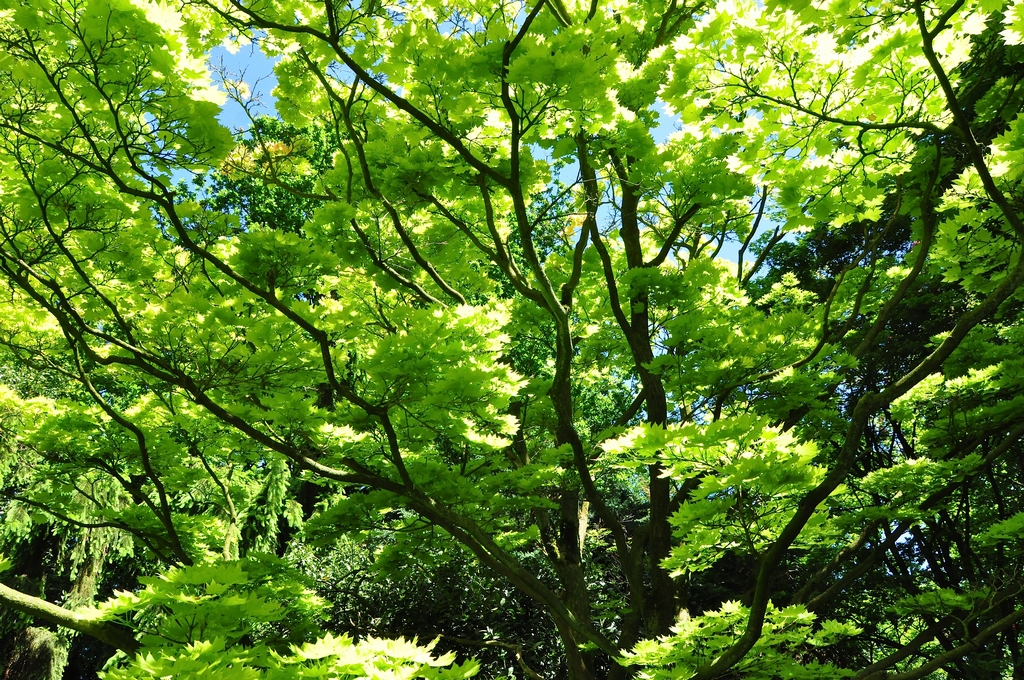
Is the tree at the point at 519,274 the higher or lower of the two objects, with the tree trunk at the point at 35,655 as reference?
higher

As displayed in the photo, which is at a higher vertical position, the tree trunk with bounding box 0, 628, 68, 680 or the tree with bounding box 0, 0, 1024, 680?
the tree with bounding box 0, 0, 1024, 680

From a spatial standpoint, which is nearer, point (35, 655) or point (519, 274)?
point (519, 274)

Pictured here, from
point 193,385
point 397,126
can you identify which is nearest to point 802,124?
point 397,126

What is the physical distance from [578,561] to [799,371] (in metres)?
3.00

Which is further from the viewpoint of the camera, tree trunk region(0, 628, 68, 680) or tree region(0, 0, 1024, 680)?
tree trunk region(0, 628, 68, 680)

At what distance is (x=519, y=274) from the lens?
181 inches

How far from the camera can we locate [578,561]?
661cm

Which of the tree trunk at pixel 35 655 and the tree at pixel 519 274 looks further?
the tree trunk at pixel 35 655

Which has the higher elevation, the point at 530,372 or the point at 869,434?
the point at 530,372

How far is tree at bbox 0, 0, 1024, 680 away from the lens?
11.0 feet

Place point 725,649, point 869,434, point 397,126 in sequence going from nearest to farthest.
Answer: point 725,649 → point 397,126 → point 869,434

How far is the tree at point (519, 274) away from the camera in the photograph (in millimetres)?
3350

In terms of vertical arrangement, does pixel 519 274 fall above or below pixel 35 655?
above

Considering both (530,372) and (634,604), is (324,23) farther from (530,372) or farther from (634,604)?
(530,372)
